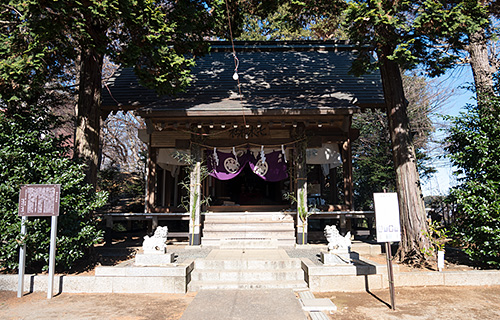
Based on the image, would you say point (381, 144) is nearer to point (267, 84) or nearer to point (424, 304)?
point (267, 84)

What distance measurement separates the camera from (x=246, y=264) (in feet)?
19.5

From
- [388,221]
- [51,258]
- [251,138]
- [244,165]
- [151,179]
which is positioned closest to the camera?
[388,221]

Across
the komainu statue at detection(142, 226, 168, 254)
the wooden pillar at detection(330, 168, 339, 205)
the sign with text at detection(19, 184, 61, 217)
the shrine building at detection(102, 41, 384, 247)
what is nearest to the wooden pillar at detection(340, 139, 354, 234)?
the shrine building at detection(102, 41, 384, 247)

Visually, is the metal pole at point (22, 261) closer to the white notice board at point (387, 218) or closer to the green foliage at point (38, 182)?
the green foliage at point (38, 182)

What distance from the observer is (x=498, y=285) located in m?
5.42

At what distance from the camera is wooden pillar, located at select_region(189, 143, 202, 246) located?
311 inches

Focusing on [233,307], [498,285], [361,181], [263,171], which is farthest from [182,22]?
[361,181]

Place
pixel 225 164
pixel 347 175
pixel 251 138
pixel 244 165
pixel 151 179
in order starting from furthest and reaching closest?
pixel 347 175 < pixel 151 179 < pixel 251 138 < pixel 225 164 < pixel 244 165

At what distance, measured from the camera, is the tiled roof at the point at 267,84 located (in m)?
8.24

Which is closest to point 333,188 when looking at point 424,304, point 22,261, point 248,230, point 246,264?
point 248,230

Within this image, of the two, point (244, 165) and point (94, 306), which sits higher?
point (244, 165)

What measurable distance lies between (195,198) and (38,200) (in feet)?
12.2

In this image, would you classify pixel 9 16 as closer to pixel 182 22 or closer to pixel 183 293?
pixel 182 22

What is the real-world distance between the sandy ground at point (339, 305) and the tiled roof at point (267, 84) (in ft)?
14.7
